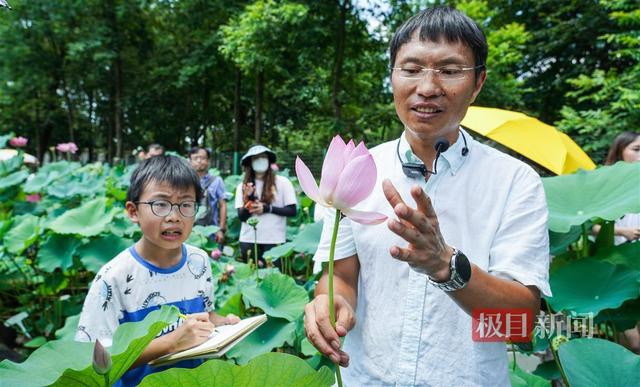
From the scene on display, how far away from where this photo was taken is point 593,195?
6.13 feet

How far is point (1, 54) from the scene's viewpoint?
16.3 m

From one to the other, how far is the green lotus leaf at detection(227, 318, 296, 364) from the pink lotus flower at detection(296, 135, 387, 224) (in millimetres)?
1131

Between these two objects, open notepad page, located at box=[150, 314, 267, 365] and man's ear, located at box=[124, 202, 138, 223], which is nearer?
open notepad page, located at box=[150, 314, 267, 365]

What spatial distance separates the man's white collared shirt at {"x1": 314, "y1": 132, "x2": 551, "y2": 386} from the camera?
3.11ft

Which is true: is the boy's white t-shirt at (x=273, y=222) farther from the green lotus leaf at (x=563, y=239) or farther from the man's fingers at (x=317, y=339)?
the man's fingers at (x=317, y=339)

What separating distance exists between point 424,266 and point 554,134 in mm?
4344

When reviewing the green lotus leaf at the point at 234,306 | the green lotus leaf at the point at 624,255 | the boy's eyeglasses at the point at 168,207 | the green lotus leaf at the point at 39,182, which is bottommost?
the green lotus leaf at the point at 39,182

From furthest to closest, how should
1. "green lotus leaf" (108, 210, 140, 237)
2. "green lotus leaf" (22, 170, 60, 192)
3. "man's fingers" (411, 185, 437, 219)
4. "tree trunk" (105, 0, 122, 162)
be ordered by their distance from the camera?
"tree trunk" (105, 0, 122, 162) < "green lotus leaf" (22, 170, 60, 192) < "green lotus leaf" (108, 210, 140, 237) < "man's fingers" (411, 185, 437, 219)

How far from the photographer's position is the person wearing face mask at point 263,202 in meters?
3.58

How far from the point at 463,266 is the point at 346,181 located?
0.72ft

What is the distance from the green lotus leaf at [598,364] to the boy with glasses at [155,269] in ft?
2.67

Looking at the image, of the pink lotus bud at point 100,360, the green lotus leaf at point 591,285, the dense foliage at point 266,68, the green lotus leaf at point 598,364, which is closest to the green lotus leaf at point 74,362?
the pink lotus bud at point 100,360

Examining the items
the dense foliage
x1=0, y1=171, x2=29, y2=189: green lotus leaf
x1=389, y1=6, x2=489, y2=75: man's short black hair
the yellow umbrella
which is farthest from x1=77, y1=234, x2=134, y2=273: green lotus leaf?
the dense foliage

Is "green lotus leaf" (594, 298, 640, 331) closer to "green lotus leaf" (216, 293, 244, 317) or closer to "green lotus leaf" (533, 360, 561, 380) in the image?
"green lotus leaf" (533, 360, 561, 380)
